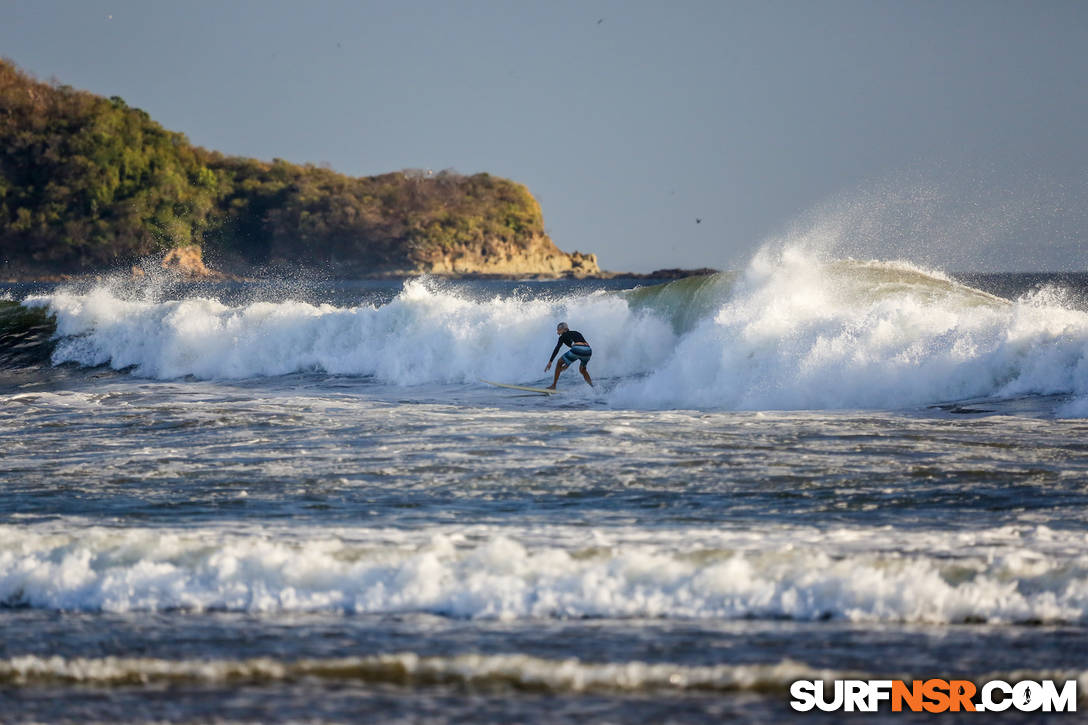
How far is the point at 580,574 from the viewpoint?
607cm

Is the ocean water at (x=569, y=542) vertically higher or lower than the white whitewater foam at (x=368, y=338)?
lower

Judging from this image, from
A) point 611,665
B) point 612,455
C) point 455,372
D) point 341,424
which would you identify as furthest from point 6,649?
point 455,372

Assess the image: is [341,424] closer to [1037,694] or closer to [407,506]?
[407,506]

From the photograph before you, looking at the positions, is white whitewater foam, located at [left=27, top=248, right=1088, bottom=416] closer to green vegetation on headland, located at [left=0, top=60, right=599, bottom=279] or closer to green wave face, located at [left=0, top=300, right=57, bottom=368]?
green wave face, located at [left=0, top=300, right=57, bottom=368]

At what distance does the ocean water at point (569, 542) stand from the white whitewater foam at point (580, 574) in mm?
23

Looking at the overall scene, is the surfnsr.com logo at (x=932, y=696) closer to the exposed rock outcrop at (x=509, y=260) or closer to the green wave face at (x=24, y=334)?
the green wave face at (x=24, y=334)

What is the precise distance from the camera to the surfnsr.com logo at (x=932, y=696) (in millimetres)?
4445

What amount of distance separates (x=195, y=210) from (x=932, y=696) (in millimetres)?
136581

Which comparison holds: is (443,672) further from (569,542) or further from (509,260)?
(509,260)

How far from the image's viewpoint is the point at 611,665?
4.89 m

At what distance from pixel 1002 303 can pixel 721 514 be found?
13.1m

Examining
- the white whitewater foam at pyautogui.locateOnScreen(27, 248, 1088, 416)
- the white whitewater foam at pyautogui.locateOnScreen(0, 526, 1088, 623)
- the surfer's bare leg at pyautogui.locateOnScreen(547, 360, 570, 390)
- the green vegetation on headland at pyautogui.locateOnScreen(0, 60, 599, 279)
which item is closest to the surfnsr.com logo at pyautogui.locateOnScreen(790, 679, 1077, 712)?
the white whitewater foam at pyautogui.locateOnScreen(0, 526, 1088, 623)

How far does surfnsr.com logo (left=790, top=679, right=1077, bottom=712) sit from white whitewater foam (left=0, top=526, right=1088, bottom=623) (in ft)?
2.93

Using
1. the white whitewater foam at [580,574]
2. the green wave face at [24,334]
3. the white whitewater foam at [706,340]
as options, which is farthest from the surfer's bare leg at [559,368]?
the green wave face at [24,334]
